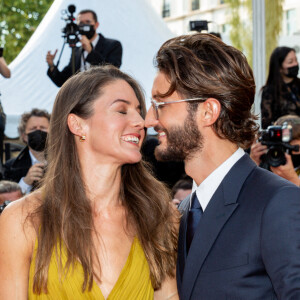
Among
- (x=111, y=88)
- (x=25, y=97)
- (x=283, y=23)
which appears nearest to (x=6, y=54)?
(x=25, y=97)

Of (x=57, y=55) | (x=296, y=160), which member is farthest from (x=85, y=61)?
(x=296, y=160)

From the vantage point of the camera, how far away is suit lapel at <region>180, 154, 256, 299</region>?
2.29 metres

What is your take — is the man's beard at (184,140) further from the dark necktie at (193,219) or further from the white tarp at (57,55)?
the white tarp at (57,55)

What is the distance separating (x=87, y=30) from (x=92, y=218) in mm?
3932

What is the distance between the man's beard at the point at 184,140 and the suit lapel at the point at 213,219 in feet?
0.64

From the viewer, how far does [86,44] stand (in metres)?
6.36

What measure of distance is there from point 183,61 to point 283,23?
5.33m

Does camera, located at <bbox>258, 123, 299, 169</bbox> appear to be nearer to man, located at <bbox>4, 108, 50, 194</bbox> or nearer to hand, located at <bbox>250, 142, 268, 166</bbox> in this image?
hand, located at <bbox>250, 142, 268, 166</bbox>

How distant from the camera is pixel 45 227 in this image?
2754 millimetres

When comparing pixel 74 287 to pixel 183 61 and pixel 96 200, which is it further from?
pixel 183 61

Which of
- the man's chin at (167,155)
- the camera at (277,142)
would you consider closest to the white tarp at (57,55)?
the camera at (277,142)

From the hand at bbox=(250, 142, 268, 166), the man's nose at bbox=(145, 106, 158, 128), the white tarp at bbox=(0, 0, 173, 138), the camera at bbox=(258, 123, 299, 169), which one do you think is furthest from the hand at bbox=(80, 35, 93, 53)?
the man's nose at bbox=(145, 106, 158, 128)

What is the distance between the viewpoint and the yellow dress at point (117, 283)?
Result: 8.85ft

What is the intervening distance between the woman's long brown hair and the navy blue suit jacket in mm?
524
